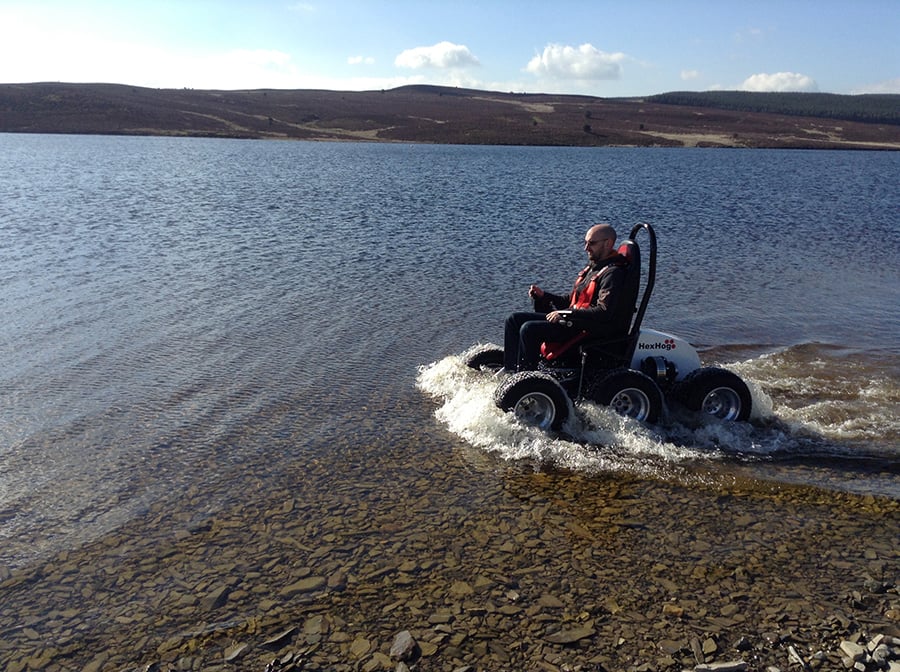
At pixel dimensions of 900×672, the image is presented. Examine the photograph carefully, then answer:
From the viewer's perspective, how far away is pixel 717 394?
933cm

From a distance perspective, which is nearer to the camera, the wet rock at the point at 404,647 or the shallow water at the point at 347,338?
the wet rock at the point at 404,647

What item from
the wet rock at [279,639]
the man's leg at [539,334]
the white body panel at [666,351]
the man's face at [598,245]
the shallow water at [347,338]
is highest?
the man's face at [598,245]

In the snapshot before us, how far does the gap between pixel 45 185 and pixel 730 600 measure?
4116 cm

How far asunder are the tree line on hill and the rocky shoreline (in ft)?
530

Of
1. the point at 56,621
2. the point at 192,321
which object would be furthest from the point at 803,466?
the point at 192,321

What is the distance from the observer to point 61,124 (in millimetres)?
102000

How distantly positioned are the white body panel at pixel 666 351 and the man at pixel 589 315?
0.52m

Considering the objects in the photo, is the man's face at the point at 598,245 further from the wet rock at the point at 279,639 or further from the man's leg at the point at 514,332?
the wet rock at the point at 279,639

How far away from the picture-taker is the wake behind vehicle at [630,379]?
28.8ft

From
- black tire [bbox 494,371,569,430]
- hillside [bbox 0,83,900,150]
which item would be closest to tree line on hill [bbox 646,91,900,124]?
hillside [bbox 0,83,900,150]

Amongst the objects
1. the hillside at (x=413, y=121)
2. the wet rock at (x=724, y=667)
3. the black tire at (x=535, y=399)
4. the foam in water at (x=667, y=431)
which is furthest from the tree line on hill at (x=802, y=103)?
the wet rock at (x=724, y=667)

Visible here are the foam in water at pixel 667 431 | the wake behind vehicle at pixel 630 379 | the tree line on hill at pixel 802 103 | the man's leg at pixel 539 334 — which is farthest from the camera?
the tree line on hill at pixel 802 103

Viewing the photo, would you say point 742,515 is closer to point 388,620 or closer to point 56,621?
point 388,620

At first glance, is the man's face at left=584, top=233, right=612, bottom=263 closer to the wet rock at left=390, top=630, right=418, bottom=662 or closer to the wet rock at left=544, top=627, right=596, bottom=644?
the wet rock at left=544, top=627, right=596, bottom=644
